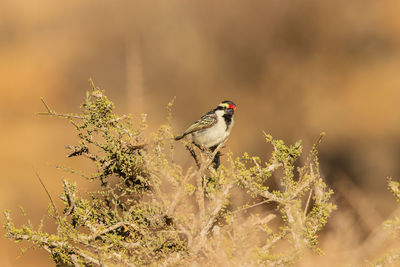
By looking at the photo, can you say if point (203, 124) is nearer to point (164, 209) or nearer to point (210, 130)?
point (210, 130)

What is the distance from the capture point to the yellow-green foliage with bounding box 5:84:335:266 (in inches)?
125

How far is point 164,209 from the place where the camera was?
3.30m

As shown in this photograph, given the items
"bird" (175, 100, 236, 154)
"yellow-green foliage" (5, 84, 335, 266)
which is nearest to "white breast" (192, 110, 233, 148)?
"bird" (175, 100, 236, 154)

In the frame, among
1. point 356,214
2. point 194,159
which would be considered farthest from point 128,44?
point 356,214

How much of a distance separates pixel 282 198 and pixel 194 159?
43.6 inches

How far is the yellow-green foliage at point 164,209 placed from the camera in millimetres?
3184

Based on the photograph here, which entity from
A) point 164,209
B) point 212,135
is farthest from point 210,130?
point 164,209

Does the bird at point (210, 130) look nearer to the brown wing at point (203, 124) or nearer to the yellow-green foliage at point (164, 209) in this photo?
the brown wing at point (203, 124)

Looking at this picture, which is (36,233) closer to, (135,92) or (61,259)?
(61,259)

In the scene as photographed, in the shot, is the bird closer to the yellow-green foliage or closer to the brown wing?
the brown wing

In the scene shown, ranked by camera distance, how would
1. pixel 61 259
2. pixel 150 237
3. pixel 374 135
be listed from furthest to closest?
pixel 374 135 → pixel 61 259 → pixel 150 237

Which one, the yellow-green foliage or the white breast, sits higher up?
the white breast

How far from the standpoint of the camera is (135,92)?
3275 mm

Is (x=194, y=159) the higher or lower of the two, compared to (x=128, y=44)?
lower
